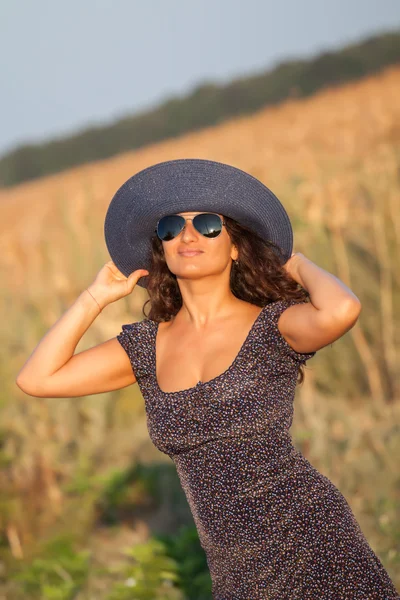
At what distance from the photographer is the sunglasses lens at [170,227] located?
253cm

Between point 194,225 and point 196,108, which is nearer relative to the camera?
point 194,225

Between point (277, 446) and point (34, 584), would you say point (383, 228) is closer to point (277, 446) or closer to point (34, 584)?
point (34, 584)

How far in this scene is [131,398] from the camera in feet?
20.5

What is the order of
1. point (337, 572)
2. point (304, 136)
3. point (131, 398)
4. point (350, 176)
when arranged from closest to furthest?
point (337, 572) < point (131, 398) < point (350, 176) < point (304, 136)

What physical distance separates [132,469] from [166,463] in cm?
Answer: 22

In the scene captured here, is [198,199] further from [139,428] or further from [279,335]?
[139,428]

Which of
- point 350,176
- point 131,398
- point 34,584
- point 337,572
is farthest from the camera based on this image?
point 350,176

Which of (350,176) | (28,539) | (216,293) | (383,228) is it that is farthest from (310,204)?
(216,293)

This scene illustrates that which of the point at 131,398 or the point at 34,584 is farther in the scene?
the point at 131,398

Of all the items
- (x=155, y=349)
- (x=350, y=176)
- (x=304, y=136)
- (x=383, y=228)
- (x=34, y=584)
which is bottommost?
(x=34, y=584)

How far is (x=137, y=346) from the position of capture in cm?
265

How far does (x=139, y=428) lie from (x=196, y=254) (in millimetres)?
3701

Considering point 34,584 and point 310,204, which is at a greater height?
point 310,204

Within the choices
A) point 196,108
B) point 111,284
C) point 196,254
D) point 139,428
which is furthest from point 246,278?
point 196,108
